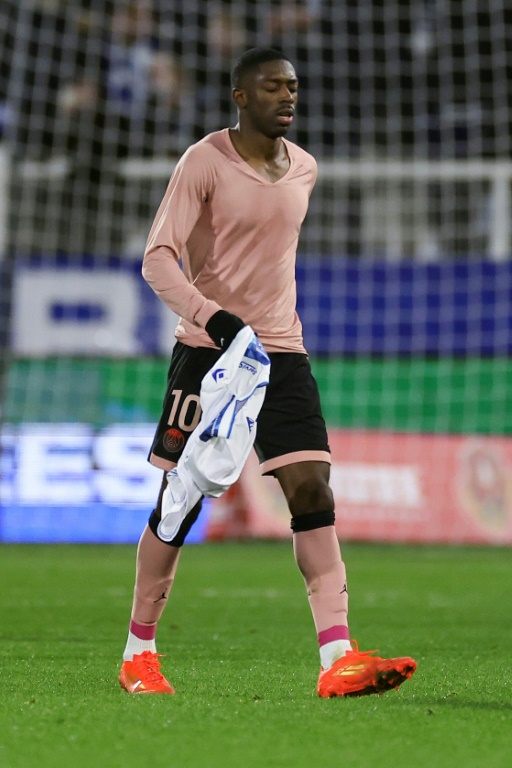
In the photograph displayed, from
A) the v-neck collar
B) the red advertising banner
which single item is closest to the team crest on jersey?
the v-neck collar

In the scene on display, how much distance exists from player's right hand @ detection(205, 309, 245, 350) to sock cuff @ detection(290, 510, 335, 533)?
58 centimetres

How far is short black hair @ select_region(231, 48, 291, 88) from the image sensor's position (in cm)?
405

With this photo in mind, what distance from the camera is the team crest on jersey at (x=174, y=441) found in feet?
13.2

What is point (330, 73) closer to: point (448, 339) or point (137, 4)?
point (137, 4)

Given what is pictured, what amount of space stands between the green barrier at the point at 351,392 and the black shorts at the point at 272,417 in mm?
8982

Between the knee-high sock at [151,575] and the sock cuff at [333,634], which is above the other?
the knee-high sock at [151,575]

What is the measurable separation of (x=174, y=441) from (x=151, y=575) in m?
0.42

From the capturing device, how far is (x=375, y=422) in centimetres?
1348

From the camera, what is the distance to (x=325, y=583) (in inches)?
157

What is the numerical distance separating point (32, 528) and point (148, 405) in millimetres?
1646

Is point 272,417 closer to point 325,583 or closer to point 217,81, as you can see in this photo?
point 325,583

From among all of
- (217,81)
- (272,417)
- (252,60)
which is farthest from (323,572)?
(217,81)

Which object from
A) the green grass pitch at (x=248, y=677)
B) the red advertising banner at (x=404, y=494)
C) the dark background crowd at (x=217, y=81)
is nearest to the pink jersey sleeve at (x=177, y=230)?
the green grass pitch at (x=248, y=677)

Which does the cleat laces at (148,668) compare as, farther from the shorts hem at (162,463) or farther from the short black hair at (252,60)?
the short black hair at (252,60)
